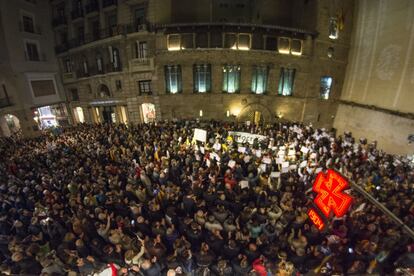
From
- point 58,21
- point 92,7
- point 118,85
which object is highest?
point 92,7

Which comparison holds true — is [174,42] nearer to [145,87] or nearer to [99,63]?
[145,87]

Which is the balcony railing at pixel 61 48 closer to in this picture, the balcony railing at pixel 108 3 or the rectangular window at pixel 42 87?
the rectangular window at pixel 42 87

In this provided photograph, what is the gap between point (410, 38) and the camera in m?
15.1

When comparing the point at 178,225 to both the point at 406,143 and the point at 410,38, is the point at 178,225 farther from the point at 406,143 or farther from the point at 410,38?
the point at 410,38

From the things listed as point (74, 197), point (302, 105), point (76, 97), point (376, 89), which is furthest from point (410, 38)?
point (76, 97)

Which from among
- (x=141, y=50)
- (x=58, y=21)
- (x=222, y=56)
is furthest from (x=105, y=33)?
(x=222, y=56)

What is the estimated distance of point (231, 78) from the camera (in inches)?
830

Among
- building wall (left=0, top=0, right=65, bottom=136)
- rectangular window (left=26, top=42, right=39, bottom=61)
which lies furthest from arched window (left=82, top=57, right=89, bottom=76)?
rectangular window (left=26, top=42, right=39, bottom=61)

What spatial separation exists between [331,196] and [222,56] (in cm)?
1757

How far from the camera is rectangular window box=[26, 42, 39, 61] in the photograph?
2319cm

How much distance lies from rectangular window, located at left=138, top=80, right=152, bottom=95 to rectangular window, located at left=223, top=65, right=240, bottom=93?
786 centimetres

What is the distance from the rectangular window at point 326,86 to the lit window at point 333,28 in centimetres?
388

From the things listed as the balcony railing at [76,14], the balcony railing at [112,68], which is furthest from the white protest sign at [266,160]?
the balcony railing at [76,14]

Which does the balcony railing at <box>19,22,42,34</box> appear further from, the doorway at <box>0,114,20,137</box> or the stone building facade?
the doorway at <box>0,114,20,137</box>
